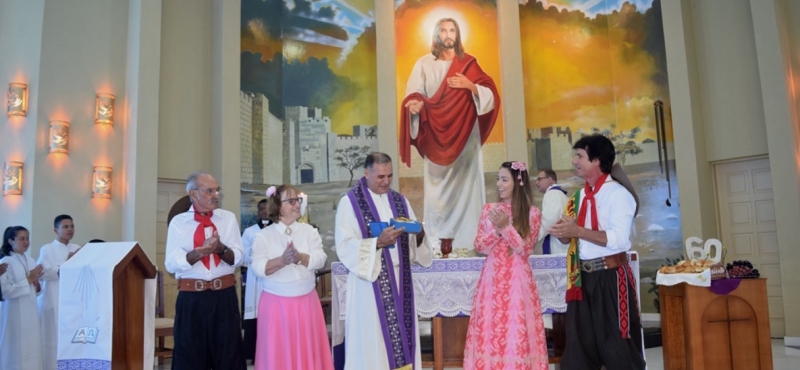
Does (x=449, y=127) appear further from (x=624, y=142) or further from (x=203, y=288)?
(x=203, y=288)

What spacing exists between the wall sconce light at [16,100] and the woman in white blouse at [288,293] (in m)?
5.04

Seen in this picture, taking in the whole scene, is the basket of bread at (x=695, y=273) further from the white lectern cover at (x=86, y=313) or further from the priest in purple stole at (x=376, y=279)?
the white lectern cover at (x=86, y=313)

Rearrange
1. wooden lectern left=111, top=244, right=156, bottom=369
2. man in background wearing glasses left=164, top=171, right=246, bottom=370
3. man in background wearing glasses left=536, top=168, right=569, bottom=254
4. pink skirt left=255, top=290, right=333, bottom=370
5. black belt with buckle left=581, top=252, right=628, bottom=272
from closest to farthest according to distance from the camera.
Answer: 1. wooden lectern left=111, top=244, right=156, bottom=369
2. black belt with buckle left=581, top=252, right=628, bottom=272
3. man in background wearing glasses left=164, top=171, right=246, bottom=370
4. pink skirt left=255, top=290, right=333, bottom=370
5. man in background wearing glasses left=536, top=168, right=569, bottom=254

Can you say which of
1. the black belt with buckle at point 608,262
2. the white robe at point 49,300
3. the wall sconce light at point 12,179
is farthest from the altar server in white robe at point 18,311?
the black belt with buckle at point 608,262

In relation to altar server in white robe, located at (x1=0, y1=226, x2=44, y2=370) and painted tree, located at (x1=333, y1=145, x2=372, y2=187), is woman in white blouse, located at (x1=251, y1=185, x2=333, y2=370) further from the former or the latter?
painted tree, located at (x1=333, y1=145, x2=372, y2=187)

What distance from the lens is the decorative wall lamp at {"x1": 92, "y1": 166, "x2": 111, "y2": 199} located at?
8.46 meters

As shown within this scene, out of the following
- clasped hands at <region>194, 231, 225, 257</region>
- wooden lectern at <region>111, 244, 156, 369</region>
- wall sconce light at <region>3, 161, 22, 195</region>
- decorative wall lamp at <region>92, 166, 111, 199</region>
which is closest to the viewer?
wooden lectern at <region>111, 244, 156, 369</region>

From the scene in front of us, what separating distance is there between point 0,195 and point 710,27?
9.99m

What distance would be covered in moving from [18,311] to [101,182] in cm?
235

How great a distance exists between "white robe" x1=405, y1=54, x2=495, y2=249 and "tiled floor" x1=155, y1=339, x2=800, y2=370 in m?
3.01

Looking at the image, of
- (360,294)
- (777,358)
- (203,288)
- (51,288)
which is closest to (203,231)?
(203,288)

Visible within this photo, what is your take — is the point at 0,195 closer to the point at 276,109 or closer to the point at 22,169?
the point at 22,169

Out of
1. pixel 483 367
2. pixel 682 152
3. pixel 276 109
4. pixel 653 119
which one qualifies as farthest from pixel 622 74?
pixel 483 367

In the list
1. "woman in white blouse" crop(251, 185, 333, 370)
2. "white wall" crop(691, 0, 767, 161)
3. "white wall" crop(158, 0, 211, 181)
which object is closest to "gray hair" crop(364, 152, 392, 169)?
"woman in white blouse" crop(251, 185, 333, 370)
